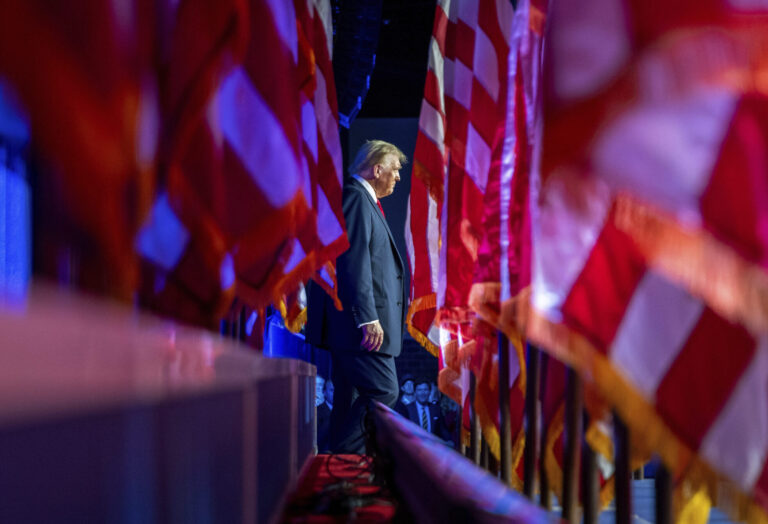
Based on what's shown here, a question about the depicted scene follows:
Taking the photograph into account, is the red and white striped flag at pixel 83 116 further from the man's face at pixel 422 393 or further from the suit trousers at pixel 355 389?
the man's face at pixel 422 393

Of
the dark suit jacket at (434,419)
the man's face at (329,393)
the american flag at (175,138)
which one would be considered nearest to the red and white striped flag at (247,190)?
the american flag at (175,138)

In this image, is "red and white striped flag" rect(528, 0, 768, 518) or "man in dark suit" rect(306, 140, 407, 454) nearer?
"red and white striped flag" rect(528, 0, 768, 518)

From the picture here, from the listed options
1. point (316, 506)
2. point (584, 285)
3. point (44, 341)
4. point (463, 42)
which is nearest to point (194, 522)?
point (44, 341)

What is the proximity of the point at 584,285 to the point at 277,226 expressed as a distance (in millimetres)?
448

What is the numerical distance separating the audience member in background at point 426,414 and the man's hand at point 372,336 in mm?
3543

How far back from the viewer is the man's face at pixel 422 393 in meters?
6.69

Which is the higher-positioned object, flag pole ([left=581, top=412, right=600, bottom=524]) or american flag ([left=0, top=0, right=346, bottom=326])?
american flag ([left=0, top=0, right=346, bottom=326])

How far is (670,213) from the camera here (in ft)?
2.41

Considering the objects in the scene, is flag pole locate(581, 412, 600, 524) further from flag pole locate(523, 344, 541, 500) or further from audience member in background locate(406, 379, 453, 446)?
audience member in background locate(406, 379, 453, 446)

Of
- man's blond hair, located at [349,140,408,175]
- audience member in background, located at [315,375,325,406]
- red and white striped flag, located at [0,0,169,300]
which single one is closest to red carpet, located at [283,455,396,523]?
red and white striped flag, located at [0,0,169,300]

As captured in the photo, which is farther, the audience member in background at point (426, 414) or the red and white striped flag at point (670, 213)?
the audience member in background at point (426, 414)

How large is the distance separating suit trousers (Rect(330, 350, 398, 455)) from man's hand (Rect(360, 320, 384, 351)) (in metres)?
0.05

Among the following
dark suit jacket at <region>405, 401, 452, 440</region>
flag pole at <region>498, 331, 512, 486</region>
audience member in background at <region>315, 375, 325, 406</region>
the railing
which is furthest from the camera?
dark suit jacket at <region>405, 401, 452, 440</region>

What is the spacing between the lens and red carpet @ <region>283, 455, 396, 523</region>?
113cm
